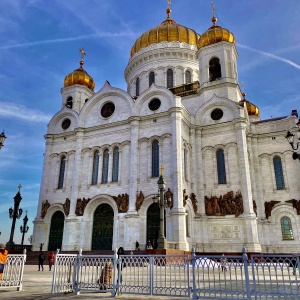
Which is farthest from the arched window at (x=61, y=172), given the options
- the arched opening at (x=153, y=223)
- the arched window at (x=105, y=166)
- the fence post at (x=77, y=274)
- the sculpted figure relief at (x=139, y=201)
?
the fence post at (x=77, y=274)

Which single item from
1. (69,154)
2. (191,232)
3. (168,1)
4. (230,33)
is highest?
(168,1)

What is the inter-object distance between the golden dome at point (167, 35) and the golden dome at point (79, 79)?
6.57 meters

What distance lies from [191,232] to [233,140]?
25.4 ft

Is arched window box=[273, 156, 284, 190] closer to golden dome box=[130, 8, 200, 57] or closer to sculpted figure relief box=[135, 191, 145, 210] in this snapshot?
sculpted figure relief box=[135, 191, 145, 210]

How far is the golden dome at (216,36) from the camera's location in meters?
26.5

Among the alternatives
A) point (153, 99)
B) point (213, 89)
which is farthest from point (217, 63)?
point (153, 99)

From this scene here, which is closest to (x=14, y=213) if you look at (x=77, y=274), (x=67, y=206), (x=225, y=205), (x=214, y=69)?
(x=67, y=206)

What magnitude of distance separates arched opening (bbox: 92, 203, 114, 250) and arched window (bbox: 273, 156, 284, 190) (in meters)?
13.1

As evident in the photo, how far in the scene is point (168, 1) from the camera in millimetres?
38594

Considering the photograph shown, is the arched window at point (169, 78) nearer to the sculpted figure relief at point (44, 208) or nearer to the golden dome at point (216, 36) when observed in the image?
the golden dome at point (216, 36)

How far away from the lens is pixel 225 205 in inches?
863

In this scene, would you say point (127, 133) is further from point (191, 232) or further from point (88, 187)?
point (191, 232)

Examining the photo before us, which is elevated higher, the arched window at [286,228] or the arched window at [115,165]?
the arched window at [115,165]

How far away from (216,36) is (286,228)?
55.9 ft
